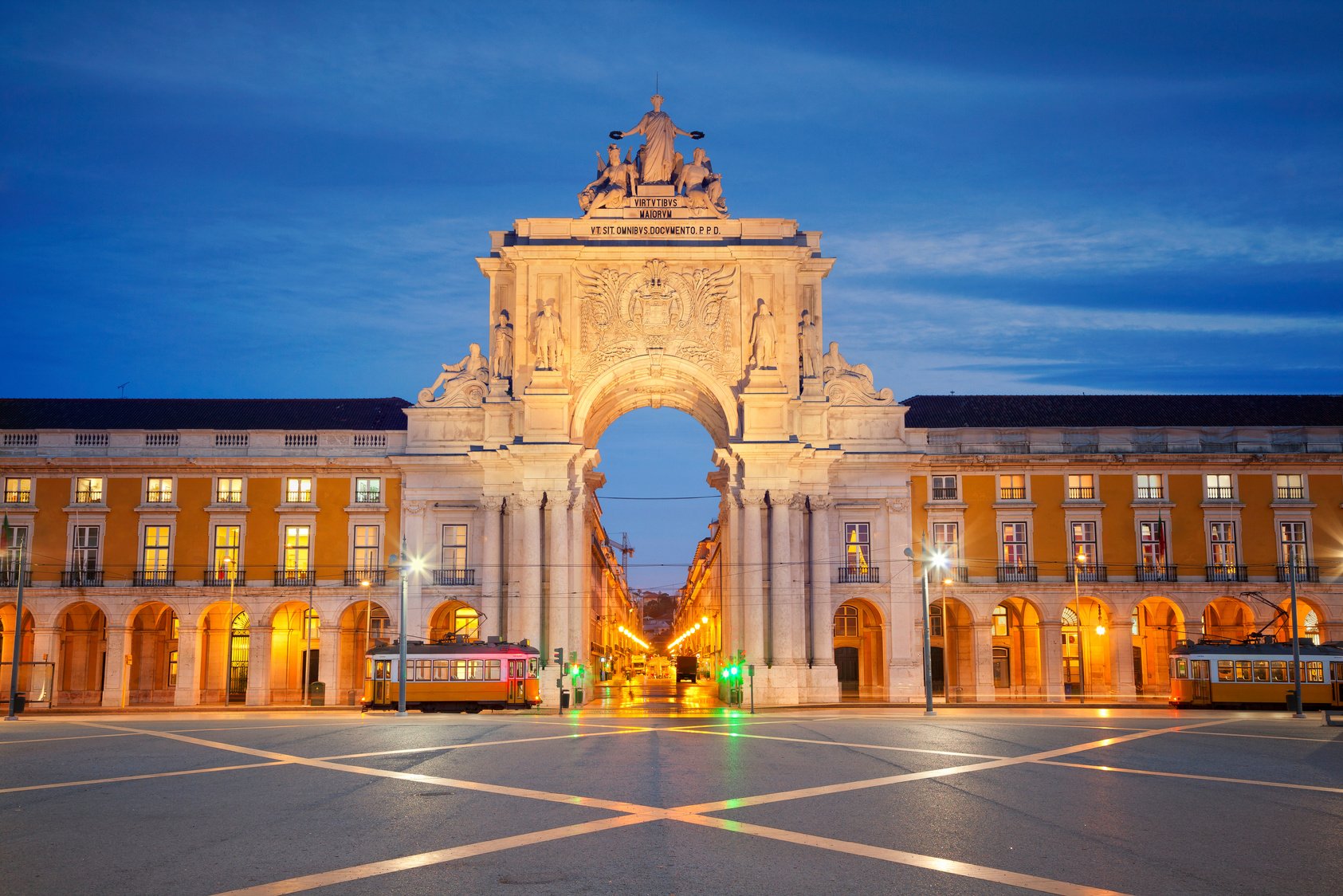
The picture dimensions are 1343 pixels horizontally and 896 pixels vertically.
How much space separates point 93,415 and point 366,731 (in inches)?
1605

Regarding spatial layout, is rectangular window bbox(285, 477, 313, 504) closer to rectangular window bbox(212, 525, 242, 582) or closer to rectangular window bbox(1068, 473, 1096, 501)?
rectangular window bbox(212, 525, 242, 582)

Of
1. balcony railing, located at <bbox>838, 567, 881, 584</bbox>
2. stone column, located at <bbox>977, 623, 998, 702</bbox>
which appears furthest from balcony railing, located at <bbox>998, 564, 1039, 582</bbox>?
balcony railing, located at <bbox>838, 567, 881, 584</bbox>

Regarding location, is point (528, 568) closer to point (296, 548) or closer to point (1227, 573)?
point (296, 548)

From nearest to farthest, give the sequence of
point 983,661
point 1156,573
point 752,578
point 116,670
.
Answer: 1. point 116,670
2. point 752,578
3. point 983,661
4. point 1156,573

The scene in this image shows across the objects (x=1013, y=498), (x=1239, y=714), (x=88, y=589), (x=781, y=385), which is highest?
(x=781, y=385)

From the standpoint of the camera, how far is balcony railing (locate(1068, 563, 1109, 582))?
64000mm

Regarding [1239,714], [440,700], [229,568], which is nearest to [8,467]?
[229,568]

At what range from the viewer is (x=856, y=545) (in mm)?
64688

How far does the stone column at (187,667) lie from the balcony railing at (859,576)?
32706 millimetres

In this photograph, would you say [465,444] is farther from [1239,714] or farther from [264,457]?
[1239,714]

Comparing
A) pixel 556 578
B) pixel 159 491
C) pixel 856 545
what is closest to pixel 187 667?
pixel 159 491

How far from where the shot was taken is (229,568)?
2509 inches

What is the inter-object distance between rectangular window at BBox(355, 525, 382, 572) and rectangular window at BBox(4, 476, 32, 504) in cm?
1691

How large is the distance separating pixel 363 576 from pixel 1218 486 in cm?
4468
